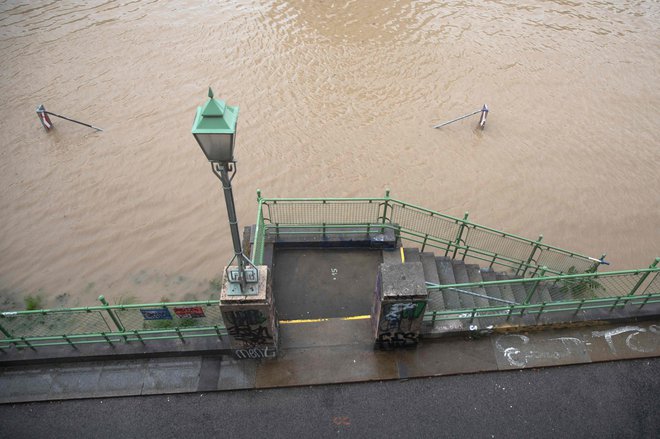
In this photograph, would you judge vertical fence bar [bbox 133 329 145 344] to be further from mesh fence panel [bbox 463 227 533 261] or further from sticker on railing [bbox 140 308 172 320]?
mesh fence panel [bbox 463 227 533 261]

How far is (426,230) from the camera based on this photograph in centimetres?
1202

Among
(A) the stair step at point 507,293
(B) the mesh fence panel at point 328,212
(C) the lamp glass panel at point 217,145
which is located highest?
(C) the lamp glass panel at point 217,145

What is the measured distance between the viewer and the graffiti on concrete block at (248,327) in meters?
6.51

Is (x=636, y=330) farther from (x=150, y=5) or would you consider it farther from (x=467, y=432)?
(x=150, y=5)

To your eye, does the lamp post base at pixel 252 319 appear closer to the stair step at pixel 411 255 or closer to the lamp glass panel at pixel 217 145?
the lamp glass panel at pixel 217 145

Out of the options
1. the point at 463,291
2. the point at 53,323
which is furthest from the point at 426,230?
the point at 53,323

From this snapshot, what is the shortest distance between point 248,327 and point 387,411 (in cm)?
261

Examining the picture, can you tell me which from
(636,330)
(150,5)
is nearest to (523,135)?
(636,330)

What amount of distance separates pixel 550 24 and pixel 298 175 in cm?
1799

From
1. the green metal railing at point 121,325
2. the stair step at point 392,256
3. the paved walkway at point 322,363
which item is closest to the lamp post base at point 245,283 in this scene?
the green metal railing at point 121,325

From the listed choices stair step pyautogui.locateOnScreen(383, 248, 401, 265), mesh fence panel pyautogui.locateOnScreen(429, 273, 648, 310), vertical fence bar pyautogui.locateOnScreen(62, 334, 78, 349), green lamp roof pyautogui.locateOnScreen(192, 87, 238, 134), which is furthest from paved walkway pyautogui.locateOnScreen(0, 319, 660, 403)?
green lamp roof pyautogui.locateOnScreen(192, 87, 238, 134)

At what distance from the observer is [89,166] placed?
14.9 m

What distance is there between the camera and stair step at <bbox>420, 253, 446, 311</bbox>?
8.42 m

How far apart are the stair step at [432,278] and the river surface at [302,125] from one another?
15.4 feet
